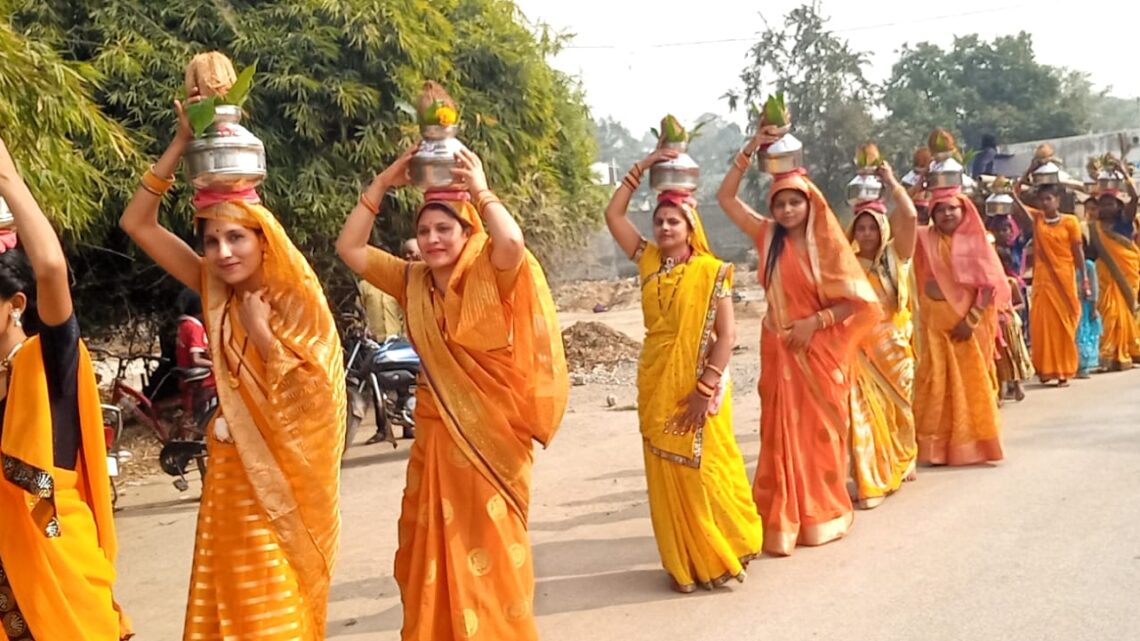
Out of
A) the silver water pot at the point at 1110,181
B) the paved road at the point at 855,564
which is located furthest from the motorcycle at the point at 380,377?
the silver water pot at the point at 1110,181

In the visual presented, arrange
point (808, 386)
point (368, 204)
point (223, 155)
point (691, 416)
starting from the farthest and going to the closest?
1. point (808, 386)
2. point (691, 416)
3. point (368, 204)
4. point (223, 155)

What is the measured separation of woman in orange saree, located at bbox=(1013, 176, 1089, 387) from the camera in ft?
40.7

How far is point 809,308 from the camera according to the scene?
21.1 ft

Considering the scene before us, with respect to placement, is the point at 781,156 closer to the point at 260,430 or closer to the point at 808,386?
the point at 808,386

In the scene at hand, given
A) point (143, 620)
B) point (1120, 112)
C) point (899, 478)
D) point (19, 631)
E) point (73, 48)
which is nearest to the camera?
point (19, 631)

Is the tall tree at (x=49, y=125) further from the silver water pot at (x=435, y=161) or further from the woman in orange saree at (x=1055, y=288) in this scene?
the woman in orange saree at (x=1055, y=288)

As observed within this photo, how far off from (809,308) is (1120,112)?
385 ft

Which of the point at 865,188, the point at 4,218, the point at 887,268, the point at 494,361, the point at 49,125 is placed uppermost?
the point at 49,125

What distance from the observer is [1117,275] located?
13.5 metres

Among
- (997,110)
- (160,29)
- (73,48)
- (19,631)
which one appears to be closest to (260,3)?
(160,29)

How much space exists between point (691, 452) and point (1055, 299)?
27.6ft

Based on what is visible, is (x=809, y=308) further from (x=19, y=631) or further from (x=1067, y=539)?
(x=19, y=631)

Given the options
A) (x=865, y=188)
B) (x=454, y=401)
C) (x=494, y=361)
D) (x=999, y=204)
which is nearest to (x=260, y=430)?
(x=454, y=401)

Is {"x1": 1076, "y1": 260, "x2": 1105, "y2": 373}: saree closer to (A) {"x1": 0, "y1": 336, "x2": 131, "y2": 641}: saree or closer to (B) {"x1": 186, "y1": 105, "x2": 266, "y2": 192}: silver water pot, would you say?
(B) {"x1": 186, "y1": 105, "x2": 266, "y2": 192}: silver water pot
